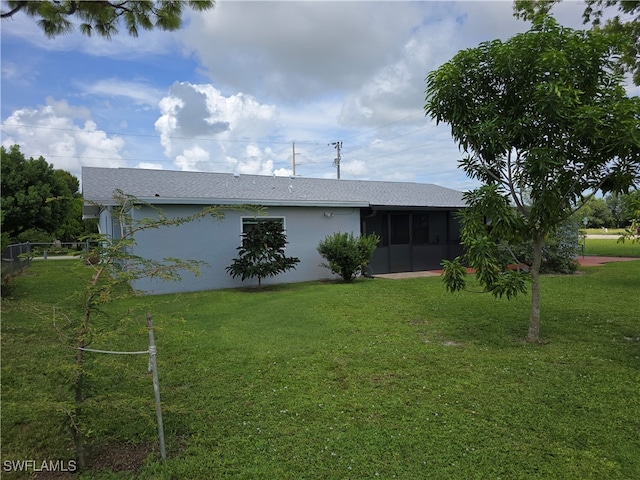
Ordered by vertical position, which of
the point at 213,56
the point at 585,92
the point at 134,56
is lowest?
the point at 585,92

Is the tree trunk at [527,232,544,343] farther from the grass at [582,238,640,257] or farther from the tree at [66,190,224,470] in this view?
the grass at [582,238,640,257]

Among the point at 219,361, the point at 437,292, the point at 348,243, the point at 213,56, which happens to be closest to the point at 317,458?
the point at 219,361

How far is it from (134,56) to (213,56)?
9.86ft

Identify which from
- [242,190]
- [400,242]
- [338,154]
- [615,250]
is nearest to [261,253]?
[242,190]

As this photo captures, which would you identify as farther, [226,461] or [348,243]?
[348,243]

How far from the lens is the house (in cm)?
1112

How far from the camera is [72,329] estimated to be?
2908mm

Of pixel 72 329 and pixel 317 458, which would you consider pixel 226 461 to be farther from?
pixel 72 329

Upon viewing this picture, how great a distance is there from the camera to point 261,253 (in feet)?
35.7

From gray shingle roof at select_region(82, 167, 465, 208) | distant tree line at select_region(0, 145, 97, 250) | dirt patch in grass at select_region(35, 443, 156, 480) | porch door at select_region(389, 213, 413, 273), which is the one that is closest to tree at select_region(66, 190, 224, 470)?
dirt patch in grass at select_region(35, 443, 156, 480)

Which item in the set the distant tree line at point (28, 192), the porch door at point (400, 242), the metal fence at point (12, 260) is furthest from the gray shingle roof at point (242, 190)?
the distant tree line at point (28, 192)

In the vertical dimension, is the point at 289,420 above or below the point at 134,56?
below

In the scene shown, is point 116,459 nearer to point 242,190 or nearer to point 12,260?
point 242,190

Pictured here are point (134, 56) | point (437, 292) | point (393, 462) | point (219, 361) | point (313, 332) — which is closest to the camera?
point (393, 462)
